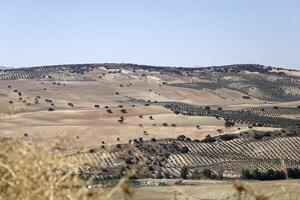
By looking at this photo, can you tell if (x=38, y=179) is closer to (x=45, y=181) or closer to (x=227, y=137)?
(x=45, y=181)

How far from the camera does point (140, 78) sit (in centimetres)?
19338

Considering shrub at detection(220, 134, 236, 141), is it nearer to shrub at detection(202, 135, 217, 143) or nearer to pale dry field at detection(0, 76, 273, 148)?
shrub at detection(202, 135, 217, 143)

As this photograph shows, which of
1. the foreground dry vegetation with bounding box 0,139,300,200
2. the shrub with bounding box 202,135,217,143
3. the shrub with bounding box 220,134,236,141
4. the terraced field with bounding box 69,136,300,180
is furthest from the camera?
the shrub with bounding box 220,134,236,141

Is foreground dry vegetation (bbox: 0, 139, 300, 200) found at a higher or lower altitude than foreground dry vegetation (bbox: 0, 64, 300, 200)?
higher

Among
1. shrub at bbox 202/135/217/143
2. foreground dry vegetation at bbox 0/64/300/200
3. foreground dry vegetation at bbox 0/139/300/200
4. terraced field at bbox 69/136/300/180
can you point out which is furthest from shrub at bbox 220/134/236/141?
foreground dry vegetation at bbox 0/139/300/200

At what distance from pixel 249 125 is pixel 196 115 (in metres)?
13.0

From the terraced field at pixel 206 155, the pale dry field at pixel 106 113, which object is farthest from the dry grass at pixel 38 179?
the terraced field at pixel 206 155

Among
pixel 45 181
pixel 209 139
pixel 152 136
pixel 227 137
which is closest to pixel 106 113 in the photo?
pixel 152 136

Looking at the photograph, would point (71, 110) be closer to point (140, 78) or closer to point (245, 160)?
point (245, 160)

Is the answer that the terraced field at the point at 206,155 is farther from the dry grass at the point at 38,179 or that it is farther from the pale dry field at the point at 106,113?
the dry grass at the point at 38,179

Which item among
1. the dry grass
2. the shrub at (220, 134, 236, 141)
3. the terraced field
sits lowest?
the terraced field

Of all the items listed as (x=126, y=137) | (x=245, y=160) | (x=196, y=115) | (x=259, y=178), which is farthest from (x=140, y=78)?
(x=259, y=178)

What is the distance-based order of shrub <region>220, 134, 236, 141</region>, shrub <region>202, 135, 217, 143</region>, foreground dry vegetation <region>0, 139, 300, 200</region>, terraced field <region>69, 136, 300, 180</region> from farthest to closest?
shrub <region>220, 134, 236, 141</region> < shrub <region>202, 135, 217, 143</region> < terraced field <region>69, 136, 300, 180</region> < foreground dry vegetation <region>0, 139, 300, 200</region>

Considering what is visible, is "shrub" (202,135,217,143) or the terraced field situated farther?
"shrub" (202,135,217,143)
